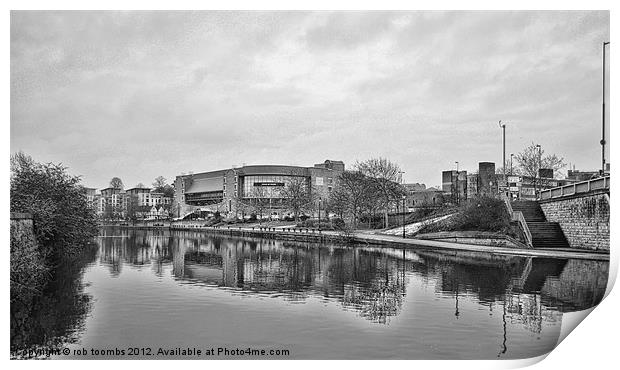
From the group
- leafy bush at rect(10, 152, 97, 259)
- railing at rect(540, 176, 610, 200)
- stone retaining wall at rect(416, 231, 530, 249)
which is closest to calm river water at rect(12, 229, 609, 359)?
leafy bush at rect(10, 152, 97, 259)

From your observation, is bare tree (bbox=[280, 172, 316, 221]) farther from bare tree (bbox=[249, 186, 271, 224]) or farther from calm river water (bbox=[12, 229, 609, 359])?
calm river water (bbox=[12, 229, 609, 359])

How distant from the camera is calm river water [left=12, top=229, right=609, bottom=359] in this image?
8.29 m

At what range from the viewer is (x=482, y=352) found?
7.96 meters

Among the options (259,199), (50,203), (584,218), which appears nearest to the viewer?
(50,203)

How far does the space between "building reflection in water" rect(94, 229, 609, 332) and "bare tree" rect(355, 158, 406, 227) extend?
1437 centimetres

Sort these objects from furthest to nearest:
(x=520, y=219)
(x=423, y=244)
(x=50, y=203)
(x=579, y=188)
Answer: (x=423, y=244) < (x=520, y=219) < (x=579, y=188) < (x=50, y=203)

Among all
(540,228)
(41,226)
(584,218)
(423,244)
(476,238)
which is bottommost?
(423,244)

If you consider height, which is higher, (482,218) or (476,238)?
(482,218)

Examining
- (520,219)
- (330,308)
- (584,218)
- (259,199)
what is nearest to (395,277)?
(330,308)

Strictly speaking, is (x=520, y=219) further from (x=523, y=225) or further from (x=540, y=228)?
(x=540, y=228)

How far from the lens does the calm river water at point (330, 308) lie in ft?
27.2

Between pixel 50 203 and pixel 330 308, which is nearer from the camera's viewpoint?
pixel 330 308

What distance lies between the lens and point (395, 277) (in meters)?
15.0

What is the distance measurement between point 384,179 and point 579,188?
2055 cm
